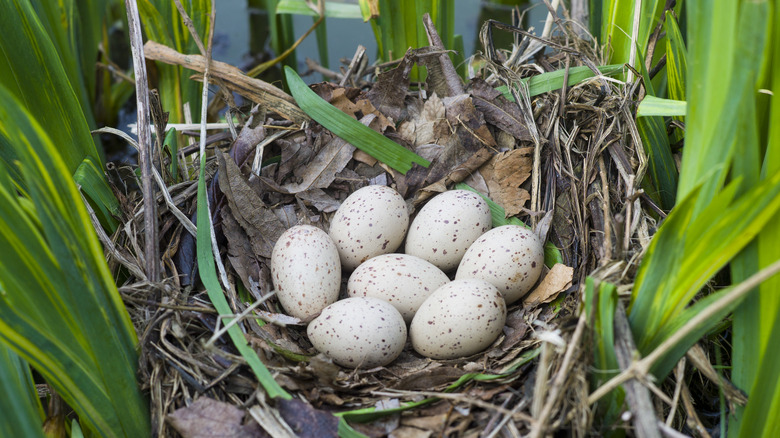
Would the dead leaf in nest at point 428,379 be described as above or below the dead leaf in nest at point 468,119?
below

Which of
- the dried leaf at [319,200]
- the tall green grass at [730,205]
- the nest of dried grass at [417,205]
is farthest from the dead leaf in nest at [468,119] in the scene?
the tall green grass at [730,205]

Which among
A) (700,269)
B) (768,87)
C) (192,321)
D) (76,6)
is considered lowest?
(192,321)

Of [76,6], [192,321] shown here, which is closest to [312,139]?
[192,321]

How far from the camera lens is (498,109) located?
1.61 meters

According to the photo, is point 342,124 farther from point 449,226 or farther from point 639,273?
point 639,273

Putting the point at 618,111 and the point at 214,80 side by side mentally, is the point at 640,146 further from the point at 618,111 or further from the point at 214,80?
the point at 214,80

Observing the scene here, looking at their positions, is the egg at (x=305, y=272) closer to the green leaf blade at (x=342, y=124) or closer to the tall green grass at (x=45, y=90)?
the green leaf blade at (x=342, y=124)

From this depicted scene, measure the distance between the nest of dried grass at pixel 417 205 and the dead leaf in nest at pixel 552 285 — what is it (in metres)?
0.01

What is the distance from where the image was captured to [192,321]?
3.93ft

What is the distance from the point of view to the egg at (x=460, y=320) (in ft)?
4.17

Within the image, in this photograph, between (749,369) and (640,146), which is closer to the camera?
(749,369)

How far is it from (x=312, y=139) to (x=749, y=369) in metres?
1.14

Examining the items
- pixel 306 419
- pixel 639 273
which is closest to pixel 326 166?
pixel 306 419

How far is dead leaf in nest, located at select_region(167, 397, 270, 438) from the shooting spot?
0.98 meters
